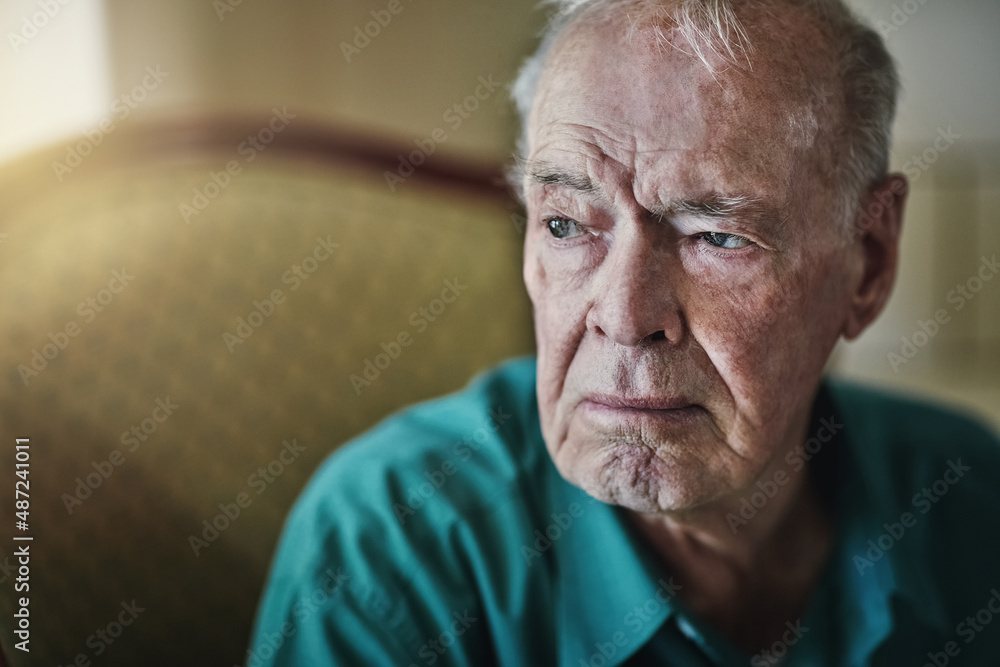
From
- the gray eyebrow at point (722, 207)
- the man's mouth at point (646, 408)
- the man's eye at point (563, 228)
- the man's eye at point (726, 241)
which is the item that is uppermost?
the man's eye at point (563, 228)

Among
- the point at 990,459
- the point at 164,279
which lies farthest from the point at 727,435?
the point at 164,279

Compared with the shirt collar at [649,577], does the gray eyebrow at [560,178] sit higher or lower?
higher

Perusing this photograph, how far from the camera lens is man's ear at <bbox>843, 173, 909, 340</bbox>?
873mm

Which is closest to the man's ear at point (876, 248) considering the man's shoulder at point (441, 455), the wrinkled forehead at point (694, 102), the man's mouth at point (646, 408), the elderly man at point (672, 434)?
the elderly man at point (672, 434)

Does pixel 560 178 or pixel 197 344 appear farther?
pixel 197 344

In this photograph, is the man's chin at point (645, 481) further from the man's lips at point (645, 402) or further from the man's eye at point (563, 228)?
the man's eye at point (563, 228)

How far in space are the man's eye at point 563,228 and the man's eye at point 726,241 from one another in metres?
0.13

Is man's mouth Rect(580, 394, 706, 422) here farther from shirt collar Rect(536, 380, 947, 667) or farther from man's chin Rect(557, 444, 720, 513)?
shirt collar Rect(536, 380, 947, 667)

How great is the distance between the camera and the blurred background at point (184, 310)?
994mm

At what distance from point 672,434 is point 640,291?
14cm

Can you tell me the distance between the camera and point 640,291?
710 mm

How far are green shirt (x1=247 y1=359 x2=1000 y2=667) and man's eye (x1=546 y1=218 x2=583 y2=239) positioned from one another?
0.28 m

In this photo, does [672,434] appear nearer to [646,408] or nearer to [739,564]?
[646,408]

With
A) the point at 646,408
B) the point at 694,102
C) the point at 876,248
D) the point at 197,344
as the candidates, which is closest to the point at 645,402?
the point at 646,408
